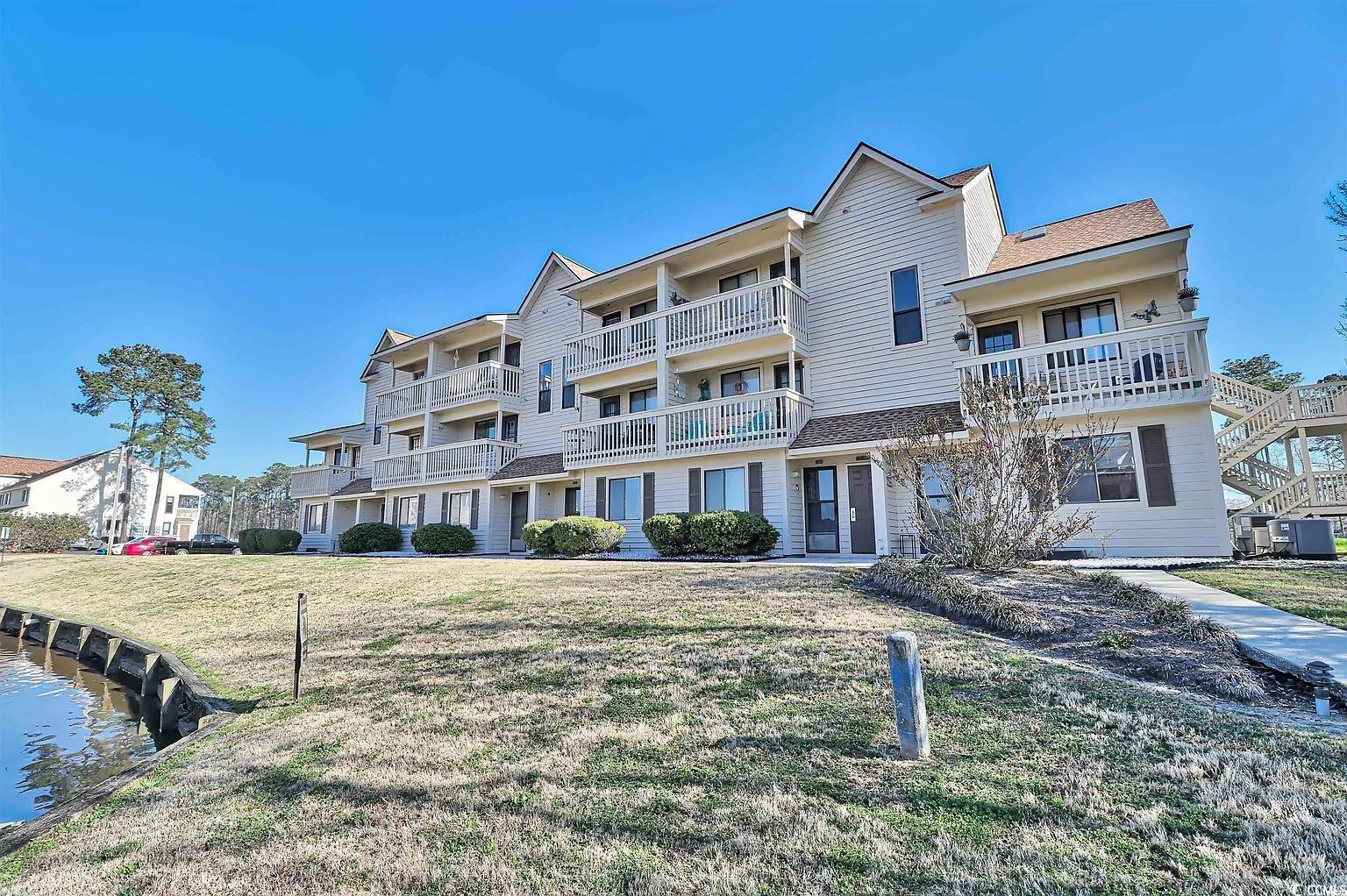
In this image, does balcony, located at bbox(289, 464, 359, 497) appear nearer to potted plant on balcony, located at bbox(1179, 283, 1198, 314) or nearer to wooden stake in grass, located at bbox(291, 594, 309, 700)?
wooden stake in grass, located at bbox(291, 594, 309, 700)

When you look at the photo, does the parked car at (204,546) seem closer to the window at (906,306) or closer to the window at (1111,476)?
the window at (906,306)

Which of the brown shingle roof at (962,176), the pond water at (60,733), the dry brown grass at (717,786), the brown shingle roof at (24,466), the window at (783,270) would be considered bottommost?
the pond water at (60,733)

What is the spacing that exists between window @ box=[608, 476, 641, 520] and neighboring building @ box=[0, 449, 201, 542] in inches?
1743

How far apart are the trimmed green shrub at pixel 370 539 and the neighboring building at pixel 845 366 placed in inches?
158

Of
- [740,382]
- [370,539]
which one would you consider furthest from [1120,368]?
[370,539]

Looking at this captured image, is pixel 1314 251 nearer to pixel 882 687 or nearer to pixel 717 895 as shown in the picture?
pixel 882 687

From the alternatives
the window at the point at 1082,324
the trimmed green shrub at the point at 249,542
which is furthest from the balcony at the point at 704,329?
the trimmed green shrub at the point at 249,542

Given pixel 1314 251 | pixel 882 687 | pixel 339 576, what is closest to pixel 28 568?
pixel 339 576

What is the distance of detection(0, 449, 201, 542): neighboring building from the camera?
45.2 meters

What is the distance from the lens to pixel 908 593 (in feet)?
24.6

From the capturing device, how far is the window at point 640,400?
20406 millimetres

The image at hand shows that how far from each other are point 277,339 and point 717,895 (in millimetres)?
61767

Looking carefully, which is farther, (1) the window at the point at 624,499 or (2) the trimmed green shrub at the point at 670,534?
(1) the window at the point at 624,499

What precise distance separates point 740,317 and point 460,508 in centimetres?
1450
